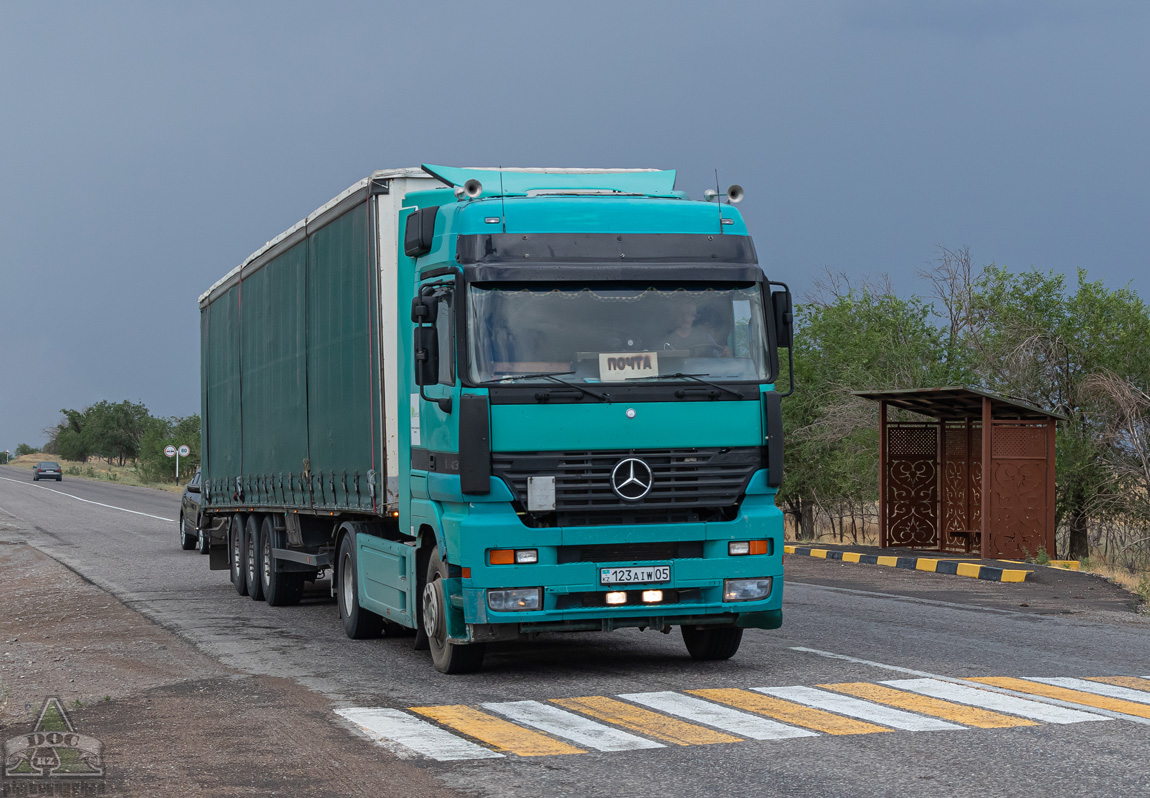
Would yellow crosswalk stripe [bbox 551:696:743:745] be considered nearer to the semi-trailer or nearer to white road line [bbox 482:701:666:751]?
white road line [bbox 482:701:666:751]

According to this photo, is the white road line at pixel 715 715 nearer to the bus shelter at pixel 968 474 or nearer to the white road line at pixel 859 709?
the white road line at pixel 859 709

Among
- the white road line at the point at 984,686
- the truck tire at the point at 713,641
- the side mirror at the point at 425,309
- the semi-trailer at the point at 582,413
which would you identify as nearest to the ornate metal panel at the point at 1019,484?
the white road line at the point at 984,686

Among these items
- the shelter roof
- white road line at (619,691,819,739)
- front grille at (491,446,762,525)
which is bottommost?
white road line at (619,691,819,739)

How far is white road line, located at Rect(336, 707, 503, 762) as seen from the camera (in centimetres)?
723

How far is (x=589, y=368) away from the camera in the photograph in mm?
9633

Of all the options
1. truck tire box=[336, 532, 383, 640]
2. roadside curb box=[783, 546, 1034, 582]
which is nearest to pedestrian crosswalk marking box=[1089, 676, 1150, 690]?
truck tire box=[336, 532, 383, 640]

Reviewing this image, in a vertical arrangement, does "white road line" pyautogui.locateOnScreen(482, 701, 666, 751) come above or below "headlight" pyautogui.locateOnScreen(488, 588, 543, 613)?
below

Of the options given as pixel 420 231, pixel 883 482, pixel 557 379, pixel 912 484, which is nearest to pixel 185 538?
pixel 883 482

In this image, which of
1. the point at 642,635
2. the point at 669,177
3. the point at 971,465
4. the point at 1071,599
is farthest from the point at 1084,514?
the point at 669,177

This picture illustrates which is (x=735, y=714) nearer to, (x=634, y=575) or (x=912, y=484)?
(x=634, y=575)

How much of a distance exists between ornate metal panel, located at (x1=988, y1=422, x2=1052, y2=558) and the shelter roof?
0.28 meters

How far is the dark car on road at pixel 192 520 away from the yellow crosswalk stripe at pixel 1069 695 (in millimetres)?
18412

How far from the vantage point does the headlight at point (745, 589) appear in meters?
9.93

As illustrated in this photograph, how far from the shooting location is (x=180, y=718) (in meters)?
8.55
